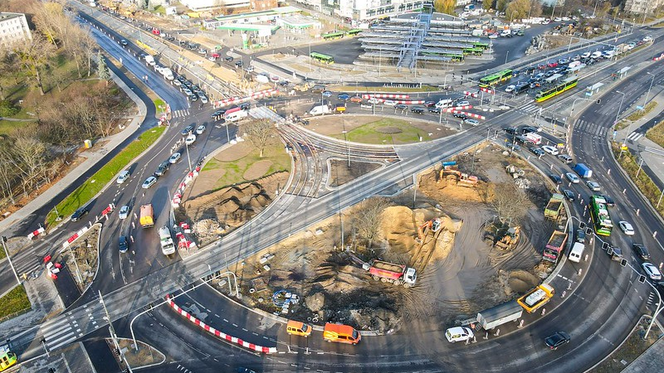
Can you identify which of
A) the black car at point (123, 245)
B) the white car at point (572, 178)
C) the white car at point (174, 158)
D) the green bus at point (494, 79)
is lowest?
the black car at point (123, 245)

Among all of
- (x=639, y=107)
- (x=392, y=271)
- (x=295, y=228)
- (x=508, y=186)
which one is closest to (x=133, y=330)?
(x=295, y=228)

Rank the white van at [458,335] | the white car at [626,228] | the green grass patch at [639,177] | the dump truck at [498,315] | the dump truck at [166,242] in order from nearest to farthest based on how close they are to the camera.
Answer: the white van at [458,335] < the dump truck at [498,315] < the dump truck at [166,242] < the white car at [626,228] < the green grass patch at [639,177]

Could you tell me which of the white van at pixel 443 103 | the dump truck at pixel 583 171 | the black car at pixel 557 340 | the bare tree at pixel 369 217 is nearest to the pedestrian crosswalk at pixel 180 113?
the bare tree at pixel 369 217

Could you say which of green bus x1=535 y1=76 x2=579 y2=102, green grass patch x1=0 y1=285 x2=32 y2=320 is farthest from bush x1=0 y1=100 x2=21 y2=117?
green bus x1=535 y1=76 x2=579 y2=102

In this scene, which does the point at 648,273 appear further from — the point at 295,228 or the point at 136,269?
the point at 136,269

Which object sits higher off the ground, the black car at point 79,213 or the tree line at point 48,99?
the tree line at point 48,99

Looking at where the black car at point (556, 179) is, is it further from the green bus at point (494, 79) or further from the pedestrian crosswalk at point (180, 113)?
the pedestrian crosswalk at point (180, 113)
